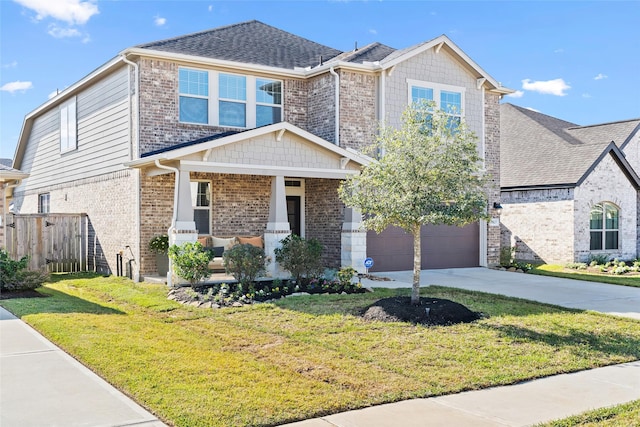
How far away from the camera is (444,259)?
19.6 meters

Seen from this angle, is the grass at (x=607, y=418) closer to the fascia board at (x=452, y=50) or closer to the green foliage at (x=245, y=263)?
the green foliage at (x=245, y=263)

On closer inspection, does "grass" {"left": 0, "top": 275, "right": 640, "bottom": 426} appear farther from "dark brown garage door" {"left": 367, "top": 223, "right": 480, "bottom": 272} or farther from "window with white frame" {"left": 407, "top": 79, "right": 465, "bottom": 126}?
"window with white frame" {"left": 407, "top": 79, "right": 465, "bottom": 126}

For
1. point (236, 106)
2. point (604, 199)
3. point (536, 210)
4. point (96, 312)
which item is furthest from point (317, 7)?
point (604, 199)

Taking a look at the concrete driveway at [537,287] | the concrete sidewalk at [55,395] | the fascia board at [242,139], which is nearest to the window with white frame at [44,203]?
the fascia board at [242,139]

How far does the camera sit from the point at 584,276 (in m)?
18.0

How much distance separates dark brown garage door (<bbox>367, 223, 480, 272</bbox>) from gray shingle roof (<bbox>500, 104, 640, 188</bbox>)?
14.8 ft

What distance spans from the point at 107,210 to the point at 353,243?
7.27 metres

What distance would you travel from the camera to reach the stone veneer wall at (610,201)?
71.3ft

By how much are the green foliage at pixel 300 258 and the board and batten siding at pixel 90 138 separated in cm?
538

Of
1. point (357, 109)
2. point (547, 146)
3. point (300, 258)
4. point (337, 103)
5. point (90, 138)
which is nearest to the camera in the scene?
point (300, 258)

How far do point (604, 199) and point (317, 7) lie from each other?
43.8ft

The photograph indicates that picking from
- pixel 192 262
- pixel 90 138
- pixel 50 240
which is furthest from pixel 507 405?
pixel 90 138

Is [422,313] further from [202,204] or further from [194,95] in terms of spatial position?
[194,95]

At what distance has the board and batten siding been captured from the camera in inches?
652
